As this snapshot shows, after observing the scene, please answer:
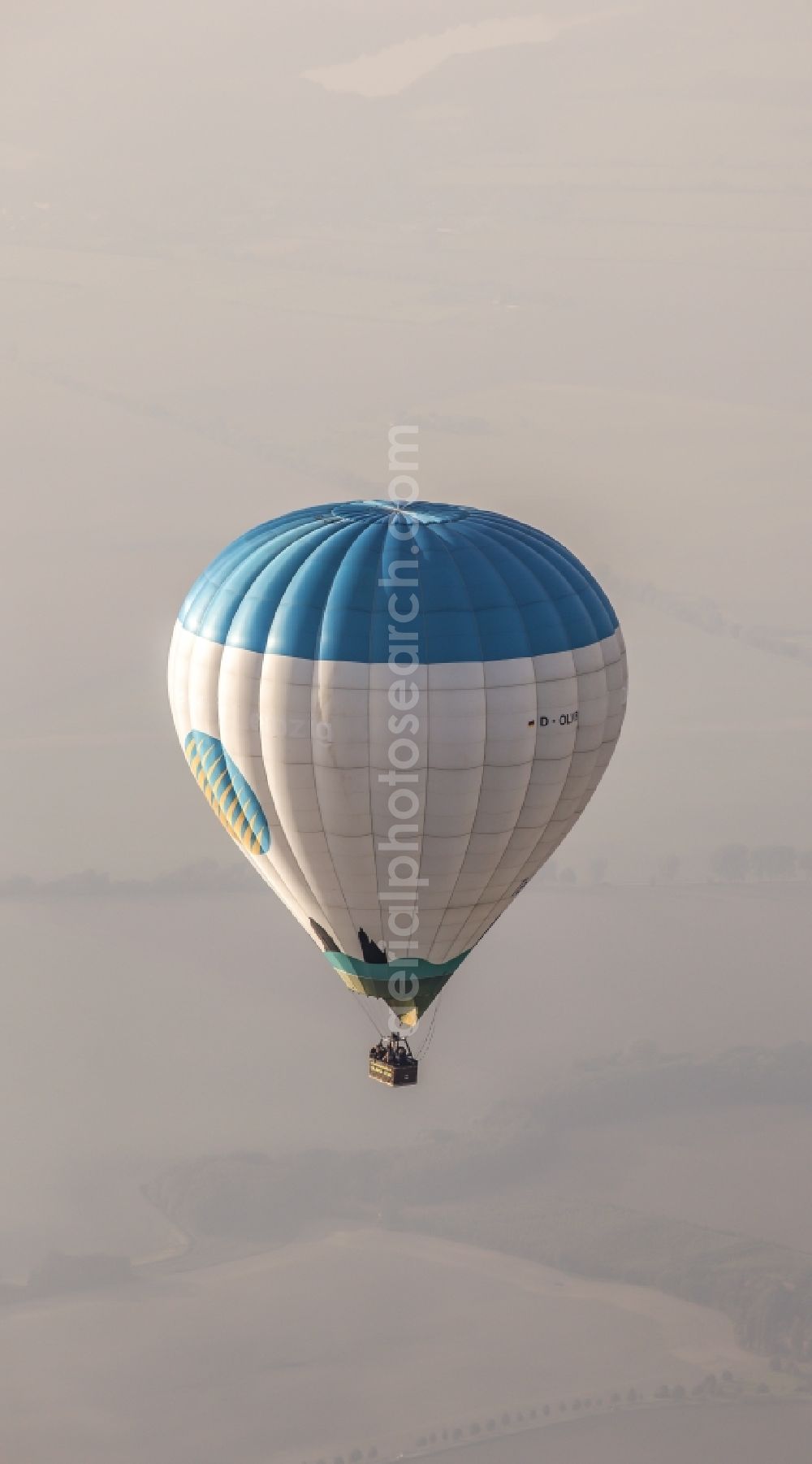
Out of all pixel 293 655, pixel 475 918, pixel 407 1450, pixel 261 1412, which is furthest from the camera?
pixel 407 1450

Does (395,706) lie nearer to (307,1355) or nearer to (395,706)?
(395,706)

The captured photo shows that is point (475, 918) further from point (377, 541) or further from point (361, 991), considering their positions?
point (377, 541)

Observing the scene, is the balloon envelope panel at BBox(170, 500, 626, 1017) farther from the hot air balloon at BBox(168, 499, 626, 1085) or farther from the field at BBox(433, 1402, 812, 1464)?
the field at BBox(433, 1402, 812, 1464)

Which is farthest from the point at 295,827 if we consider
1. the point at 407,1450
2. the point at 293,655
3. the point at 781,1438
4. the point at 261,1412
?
the point at 781,1438

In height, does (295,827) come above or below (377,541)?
below

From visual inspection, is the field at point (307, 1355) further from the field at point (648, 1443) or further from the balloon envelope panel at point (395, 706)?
the balloon envelope panel at point (395, 706)

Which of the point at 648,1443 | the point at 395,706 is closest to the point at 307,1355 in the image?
the point at 648,1443

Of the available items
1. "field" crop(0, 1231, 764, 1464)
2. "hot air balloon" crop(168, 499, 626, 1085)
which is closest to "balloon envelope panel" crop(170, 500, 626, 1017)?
"hot air balloon" crop(168, 499, 626, 1085)
